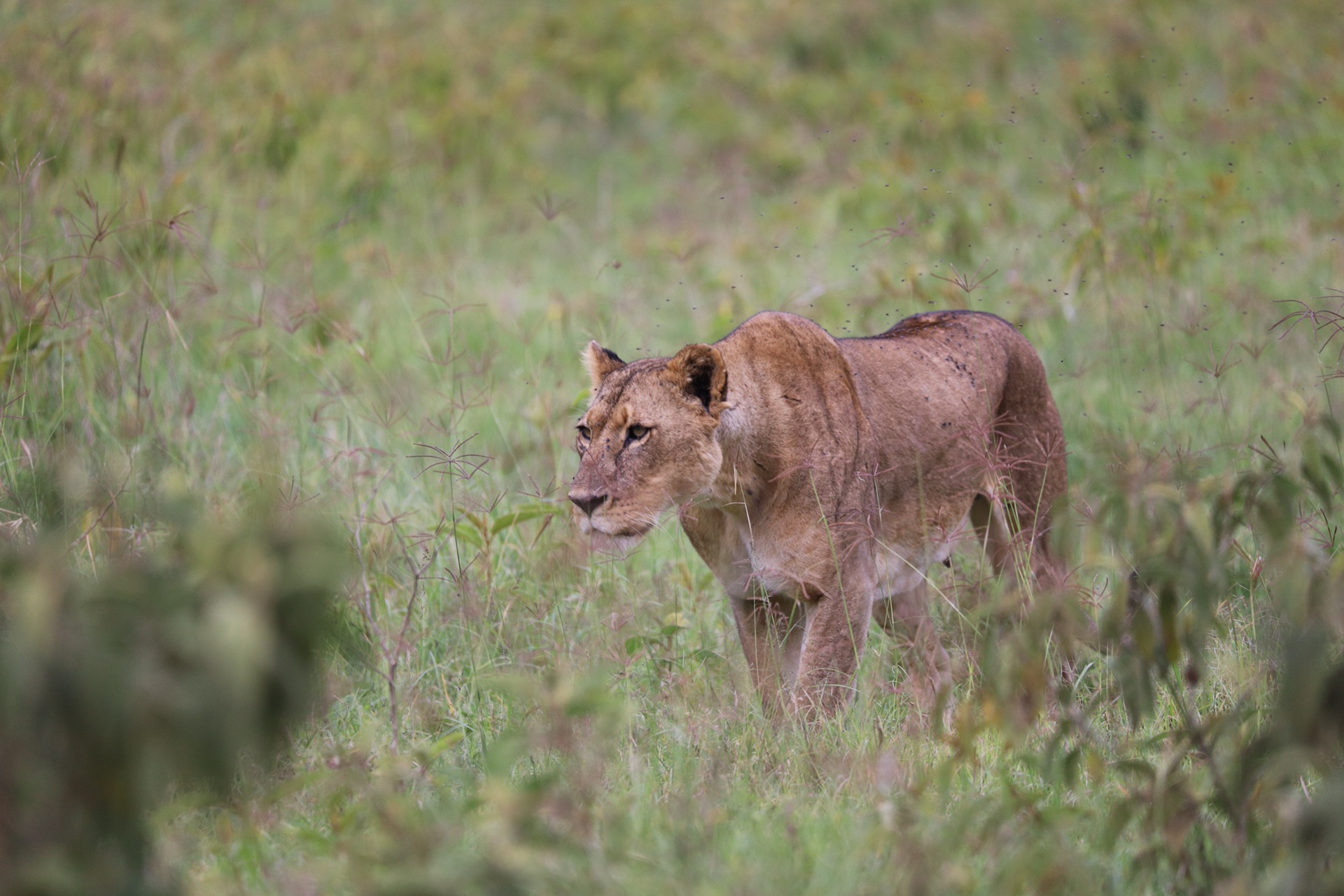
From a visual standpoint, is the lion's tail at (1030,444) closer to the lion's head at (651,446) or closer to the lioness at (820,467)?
the lioness at (820,467)

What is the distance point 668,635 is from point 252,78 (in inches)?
278

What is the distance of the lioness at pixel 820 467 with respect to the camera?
3.78 m

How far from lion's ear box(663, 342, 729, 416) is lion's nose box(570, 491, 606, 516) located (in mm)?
429

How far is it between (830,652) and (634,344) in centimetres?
378

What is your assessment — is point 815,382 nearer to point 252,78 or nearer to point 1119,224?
point 1119,224

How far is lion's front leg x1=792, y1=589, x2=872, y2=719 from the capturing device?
393 cm

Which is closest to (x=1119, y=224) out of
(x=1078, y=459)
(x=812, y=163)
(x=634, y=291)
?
(x=1078, y=459)

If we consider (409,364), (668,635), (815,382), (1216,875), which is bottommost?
(409,364)

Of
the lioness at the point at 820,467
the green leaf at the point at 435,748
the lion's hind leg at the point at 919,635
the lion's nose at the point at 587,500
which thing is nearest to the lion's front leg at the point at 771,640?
the lioness at the point at 820,467

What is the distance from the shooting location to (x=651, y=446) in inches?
148

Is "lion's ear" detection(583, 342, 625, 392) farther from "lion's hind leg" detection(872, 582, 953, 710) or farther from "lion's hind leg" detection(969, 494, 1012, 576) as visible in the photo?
"lion's hind leg" detection(969, 494, 1012, 576)

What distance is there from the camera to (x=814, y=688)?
3934 mm

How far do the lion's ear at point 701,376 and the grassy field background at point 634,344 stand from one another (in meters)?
0.68

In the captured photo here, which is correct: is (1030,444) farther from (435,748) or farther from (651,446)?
(435,748)
